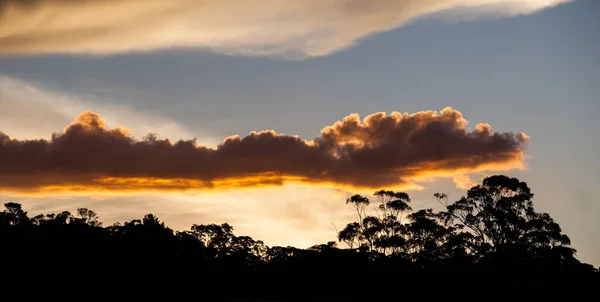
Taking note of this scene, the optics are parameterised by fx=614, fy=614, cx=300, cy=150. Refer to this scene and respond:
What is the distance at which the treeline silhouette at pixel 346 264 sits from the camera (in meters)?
45.4

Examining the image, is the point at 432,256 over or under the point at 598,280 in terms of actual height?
over

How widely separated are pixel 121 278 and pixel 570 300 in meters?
40.0

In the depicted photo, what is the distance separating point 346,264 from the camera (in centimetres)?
6425

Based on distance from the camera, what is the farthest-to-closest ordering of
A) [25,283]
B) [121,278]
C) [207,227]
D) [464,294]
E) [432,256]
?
1. [207,227]
2. [432,256]
3. [121,278]
4. [25,283]
5. [464,294]

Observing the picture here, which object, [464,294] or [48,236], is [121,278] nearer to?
[48,236]

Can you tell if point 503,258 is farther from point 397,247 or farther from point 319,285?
point 319,285

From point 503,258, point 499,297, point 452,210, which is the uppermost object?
point 452,210

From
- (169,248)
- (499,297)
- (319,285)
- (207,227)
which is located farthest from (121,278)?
(207,227)

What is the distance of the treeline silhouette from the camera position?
45.4m

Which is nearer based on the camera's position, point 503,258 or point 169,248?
point 503,258

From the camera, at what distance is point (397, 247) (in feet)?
294

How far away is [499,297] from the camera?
2820 cm

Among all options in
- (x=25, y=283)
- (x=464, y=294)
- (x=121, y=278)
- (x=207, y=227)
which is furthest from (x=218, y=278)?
(x=207, y=227)

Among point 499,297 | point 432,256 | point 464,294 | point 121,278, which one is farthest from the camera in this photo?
point 432,256
